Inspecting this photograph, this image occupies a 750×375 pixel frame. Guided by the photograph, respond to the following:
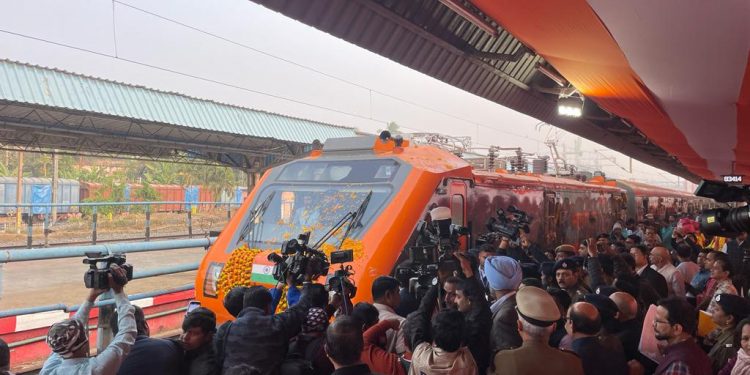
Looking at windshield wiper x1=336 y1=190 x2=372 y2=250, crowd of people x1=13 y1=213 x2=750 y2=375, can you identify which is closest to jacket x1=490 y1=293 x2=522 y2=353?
crowd of people x1=13 y1=213 x2=750 y2=375

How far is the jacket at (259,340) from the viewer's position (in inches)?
106

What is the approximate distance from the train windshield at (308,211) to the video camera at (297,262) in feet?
5.34

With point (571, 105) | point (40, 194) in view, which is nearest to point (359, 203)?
point (571, 105)

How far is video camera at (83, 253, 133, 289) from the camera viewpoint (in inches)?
107

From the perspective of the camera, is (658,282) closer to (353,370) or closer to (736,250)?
(353,370)

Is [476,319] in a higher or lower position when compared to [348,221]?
lower

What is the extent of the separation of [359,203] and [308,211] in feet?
1.88

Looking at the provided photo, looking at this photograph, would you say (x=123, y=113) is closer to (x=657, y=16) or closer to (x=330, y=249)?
(x=330, y=249)

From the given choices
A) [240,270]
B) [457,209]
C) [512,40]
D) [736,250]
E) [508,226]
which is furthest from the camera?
[736,250]

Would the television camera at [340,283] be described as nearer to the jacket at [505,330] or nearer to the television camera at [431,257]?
the television camera at [431,257]

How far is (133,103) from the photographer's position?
12781 mm

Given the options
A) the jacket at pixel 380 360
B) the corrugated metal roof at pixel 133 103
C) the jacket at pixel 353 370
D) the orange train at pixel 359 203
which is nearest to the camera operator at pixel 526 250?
the orange train at pixel 359 203

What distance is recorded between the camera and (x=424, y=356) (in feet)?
8.11

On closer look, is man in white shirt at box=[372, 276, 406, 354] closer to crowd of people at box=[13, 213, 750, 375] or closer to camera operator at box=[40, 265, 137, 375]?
crowd of people at box=[13, 213, 750, 375]
